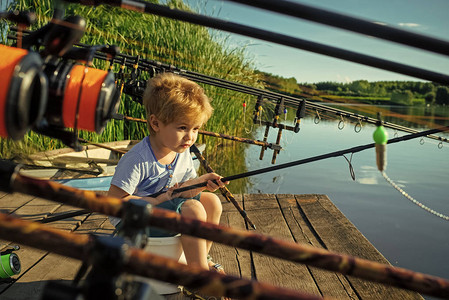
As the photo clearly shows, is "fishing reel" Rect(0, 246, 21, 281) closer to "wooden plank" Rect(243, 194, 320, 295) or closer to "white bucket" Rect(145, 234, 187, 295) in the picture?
"white bucket" Rect(145, 234, 187, 295)

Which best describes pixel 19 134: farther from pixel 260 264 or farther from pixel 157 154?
pixel 260 264

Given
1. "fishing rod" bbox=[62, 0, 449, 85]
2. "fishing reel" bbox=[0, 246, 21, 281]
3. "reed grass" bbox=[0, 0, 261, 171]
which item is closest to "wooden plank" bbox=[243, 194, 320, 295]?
"fishing reel" bbox=[0, 246, 21, 281]

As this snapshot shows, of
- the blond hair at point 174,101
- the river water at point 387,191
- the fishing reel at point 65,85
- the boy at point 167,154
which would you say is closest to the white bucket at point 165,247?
the boy at point 167,154

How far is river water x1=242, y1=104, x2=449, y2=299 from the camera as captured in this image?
212 inches

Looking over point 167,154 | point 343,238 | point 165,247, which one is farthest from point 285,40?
point 343,238

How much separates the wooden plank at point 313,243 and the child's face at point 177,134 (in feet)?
3.74

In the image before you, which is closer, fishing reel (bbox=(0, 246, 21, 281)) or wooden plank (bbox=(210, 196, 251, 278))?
fishing reel (bbox=(0, 246, 21, 281))

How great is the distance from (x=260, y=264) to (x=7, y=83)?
7.10ft

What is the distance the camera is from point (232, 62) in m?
8.59

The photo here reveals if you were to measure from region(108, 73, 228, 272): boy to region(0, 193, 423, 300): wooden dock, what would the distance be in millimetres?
435

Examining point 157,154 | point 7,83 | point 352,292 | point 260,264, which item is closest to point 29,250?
point 157,154

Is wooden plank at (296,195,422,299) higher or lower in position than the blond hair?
lower

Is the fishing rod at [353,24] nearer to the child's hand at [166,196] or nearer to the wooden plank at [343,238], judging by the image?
the child's hand at [166,196]

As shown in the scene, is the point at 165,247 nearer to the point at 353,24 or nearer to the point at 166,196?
the point at 166,196
